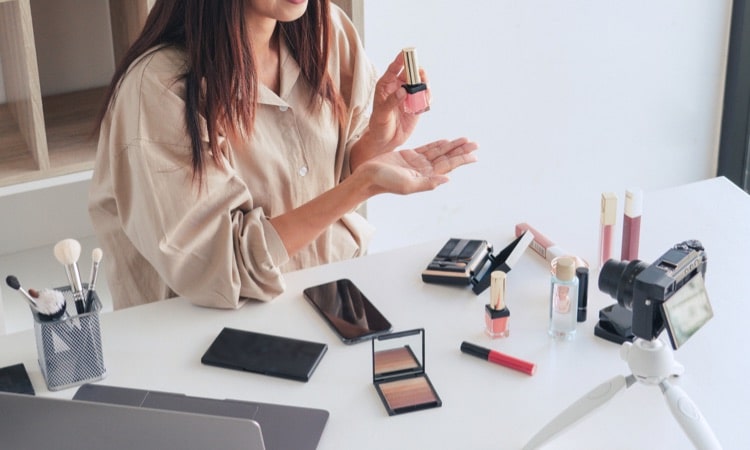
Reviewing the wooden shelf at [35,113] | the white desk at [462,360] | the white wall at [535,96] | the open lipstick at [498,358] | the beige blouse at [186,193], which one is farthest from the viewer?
the white wall at [535,96]

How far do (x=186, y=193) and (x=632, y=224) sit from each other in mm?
686

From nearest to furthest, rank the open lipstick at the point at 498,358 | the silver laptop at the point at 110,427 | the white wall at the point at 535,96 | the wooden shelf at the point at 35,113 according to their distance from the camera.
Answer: the silver laptop at the point at 110,427, the open lipstick at the point at 498,358, the wooden shelf at the point at 35,113, the white wall at the point at 535,96

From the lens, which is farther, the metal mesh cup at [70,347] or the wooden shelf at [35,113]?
→ the wooden shelf at [35,113]

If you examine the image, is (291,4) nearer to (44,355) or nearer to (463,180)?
(44,355)

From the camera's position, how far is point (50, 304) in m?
1.49

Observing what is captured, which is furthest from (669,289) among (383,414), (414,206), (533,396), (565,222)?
(414,206)

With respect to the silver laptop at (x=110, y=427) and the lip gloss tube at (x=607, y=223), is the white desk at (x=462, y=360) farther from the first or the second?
the silver laptop at (x=110, y=427)

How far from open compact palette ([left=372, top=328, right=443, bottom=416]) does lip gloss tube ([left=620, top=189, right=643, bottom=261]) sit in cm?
42

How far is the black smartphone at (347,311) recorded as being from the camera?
5.37ft

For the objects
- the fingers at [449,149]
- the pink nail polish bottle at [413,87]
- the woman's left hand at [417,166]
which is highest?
the pink nail polish bottle at [413,87]

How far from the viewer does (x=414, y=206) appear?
293 cm

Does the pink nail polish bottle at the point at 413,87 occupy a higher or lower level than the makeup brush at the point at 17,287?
higher

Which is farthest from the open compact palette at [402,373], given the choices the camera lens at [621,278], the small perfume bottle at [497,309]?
the camera lens at [621,278]

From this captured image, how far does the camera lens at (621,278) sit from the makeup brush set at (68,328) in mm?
673
